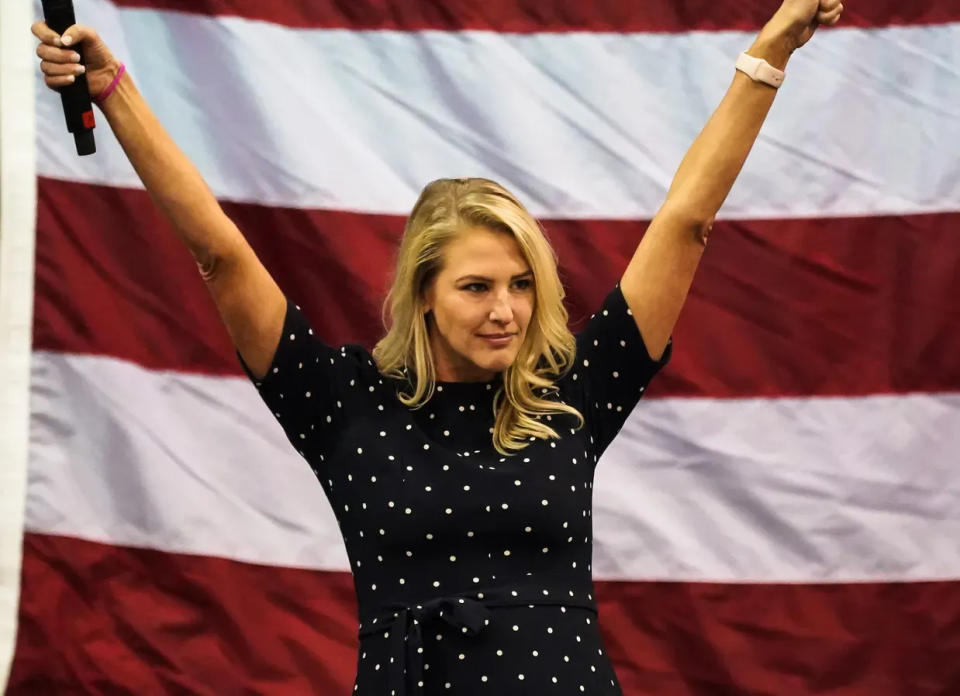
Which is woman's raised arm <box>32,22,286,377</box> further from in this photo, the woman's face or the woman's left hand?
the woman's left hand

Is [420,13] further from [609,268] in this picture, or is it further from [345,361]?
[345,361]

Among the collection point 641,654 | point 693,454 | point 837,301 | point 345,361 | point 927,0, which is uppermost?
point 927,0

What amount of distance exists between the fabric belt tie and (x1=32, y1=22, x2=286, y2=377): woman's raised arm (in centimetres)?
27

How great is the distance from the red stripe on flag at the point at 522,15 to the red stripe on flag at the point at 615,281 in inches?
11.5

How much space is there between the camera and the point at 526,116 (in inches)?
75.1

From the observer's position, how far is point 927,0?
188 centimetres

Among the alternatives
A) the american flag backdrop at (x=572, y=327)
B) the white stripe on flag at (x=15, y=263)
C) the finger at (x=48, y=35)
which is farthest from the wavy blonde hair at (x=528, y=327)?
the white stripe on flag at (x=15, y=263)

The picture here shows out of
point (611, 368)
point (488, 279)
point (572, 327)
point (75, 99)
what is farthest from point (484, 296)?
point (572, 327)

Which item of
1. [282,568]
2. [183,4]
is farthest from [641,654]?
[183,4]

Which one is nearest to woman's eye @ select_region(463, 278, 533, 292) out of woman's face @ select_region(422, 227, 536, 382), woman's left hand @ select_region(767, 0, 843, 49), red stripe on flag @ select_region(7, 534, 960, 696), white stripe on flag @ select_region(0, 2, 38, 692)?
woman's face @ select_region(422, 227, 536, 382)

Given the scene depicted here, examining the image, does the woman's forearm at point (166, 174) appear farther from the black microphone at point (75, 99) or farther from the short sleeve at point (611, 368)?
the short sleeve at point (611, 368)

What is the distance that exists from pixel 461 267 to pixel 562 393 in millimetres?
154

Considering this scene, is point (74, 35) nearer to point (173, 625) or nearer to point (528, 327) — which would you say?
point (528, 327)

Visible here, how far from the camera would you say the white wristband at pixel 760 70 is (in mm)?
1210
